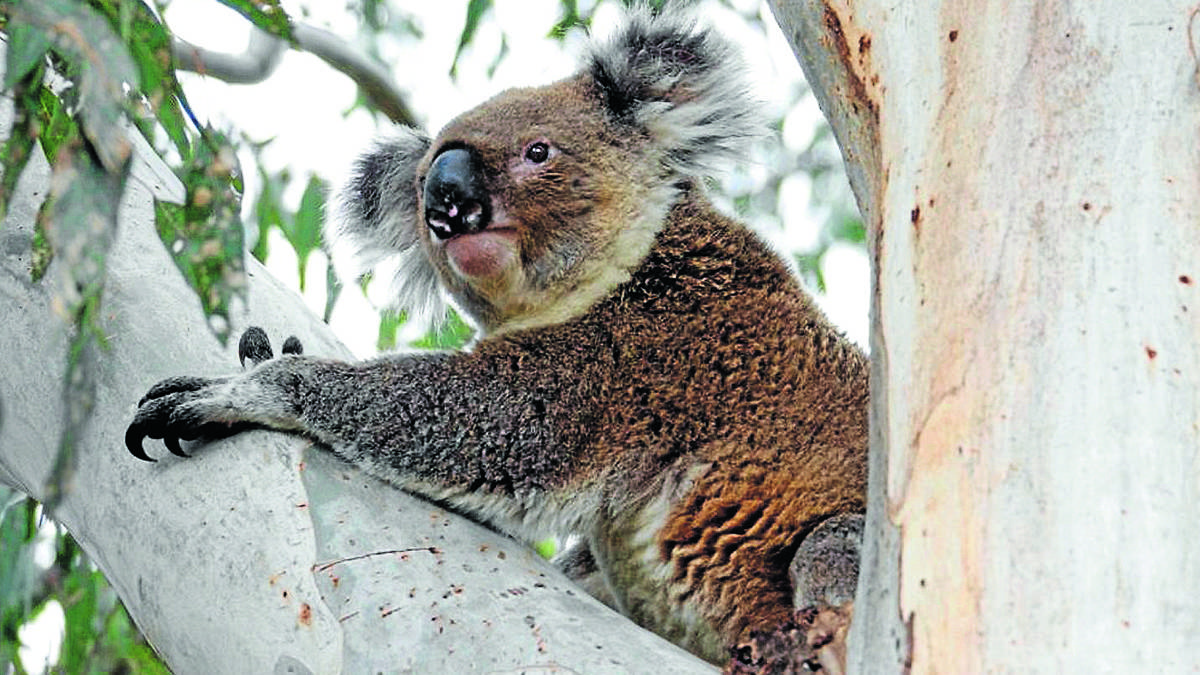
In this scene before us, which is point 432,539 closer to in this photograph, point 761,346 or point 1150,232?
point 761,346

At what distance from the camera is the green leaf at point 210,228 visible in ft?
4.90

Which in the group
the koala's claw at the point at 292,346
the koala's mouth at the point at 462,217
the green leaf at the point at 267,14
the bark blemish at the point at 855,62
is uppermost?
the bark blemish at the point at 855,62

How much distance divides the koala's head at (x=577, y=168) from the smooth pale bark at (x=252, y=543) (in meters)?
0.63

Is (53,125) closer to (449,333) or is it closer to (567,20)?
(449,333)

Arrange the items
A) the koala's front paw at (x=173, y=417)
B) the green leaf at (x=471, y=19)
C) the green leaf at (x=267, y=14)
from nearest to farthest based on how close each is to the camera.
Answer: the green leaf at (x=267, y=14), the koala's front paw at (x=173, y=417), the green leaf at (x=471, y=19)

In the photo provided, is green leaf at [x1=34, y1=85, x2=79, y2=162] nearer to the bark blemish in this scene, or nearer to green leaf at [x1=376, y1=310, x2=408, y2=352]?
the bark blemish

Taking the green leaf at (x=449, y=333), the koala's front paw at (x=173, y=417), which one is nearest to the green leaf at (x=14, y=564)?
the koala's front paw at (x=173, y=417)

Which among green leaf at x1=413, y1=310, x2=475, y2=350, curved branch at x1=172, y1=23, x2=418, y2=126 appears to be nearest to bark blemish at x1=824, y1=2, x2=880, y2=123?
green leaf at x1=413, y1=310, x2=475, y2=350

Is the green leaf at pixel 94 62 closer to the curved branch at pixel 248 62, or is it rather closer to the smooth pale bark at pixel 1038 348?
the smooth pale bark at pixel 1038 348

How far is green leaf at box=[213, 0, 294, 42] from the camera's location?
69.4 inches

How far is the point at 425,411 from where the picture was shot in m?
2.35

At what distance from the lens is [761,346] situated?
2.51 metres

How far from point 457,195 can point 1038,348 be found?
157cm

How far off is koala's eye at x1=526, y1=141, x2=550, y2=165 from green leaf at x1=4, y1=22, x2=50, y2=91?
4.74 ft
